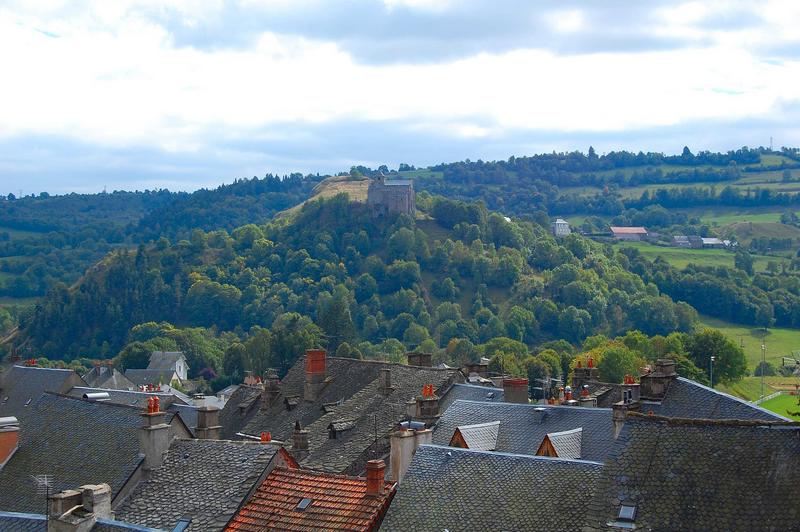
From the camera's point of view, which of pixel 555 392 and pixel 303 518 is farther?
pixel 555 392

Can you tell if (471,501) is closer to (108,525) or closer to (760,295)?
(108,525)

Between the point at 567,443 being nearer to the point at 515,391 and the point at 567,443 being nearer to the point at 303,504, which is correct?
the point at 515,391

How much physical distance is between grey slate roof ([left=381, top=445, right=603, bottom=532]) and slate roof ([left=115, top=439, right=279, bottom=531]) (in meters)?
5.19

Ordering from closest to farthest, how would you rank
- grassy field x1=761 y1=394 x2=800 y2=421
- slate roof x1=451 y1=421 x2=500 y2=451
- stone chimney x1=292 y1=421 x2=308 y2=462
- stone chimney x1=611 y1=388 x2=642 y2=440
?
stone chimney x1=611 y1=388 x2=642 y2=440, slate roof x1=451 y1=421 x2=500 y2=451, stone chimney x1=292 y1=421 x2=308 y2=462, grassy field x1=761 y1=394 x2=800 y2=421

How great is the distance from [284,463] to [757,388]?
92374mm

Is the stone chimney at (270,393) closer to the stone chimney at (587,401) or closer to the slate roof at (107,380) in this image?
the stone chimney at (587,401)

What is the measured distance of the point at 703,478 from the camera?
83.8 ft

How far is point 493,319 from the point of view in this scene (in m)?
200

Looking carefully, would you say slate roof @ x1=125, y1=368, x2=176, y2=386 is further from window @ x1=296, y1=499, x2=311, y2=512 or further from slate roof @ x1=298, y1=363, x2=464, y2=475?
window @ x1=296, y1=499, x2=311, y2=512

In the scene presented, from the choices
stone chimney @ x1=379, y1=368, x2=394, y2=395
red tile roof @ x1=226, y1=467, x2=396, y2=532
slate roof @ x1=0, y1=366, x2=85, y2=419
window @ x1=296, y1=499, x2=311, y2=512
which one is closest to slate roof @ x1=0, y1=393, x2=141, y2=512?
red tile roof @ x1=226, y1=467, x2=396, y2=532

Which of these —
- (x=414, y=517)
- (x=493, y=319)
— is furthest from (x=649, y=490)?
(x=493, y=319)

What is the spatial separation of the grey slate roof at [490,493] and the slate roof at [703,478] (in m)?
1.66

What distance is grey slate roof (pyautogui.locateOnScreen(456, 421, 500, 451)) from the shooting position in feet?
129

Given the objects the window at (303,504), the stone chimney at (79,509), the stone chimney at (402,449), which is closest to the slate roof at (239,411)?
the stone chimney at (79,509)
